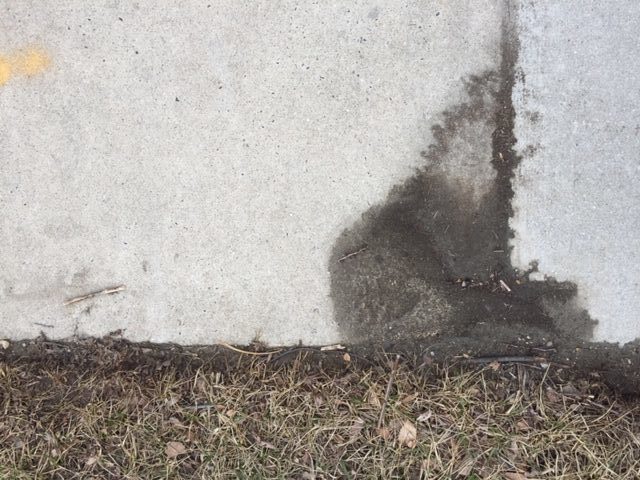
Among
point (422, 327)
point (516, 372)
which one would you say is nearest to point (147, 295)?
point (422, 327)

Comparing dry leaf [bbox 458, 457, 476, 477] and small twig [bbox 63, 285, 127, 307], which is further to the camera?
small twig [bbox 63, 285, 127, 307]

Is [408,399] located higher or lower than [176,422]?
higher

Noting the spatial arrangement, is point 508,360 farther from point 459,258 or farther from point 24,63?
point 24,63

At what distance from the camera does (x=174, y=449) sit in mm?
2248

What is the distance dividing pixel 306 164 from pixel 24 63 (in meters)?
1.40

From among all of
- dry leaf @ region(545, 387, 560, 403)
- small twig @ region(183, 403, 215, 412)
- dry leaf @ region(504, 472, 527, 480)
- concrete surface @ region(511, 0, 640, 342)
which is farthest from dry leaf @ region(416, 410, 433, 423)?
small twig @ region(183, 403, 215, 412)

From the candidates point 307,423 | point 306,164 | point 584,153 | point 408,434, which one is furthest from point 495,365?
point 306,164

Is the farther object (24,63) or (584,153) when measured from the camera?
(24,63)

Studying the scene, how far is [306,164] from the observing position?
Result: 7.36 feet

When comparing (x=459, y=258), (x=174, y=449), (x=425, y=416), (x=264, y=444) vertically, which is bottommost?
(x=174, y=449)

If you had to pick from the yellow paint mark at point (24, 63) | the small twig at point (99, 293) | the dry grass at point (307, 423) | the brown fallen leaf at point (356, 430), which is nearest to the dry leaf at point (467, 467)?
the dry grass at point (307, 423)

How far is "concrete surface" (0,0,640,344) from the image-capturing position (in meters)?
2.17

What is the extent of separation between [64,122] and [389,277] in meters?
1.67

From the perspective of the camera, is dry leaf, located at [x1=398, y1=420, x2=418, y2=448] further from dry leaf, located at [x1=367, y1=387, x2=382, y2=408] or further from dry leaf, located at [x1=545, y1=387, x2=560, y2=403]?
dry leaf, located at [x1=545, y1=387, x2=560, y2=403]
